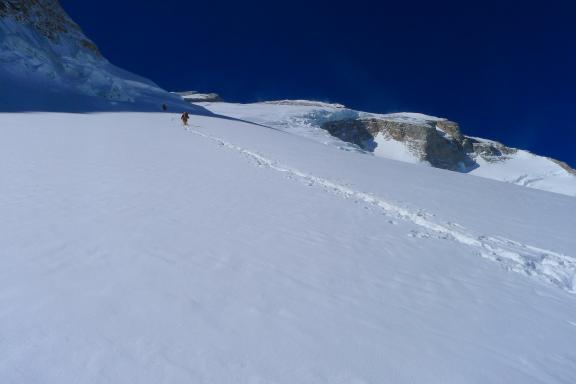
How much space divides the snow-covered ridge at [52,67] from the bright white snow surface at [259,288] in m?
21.1

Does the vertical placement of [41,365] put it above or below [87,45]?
below

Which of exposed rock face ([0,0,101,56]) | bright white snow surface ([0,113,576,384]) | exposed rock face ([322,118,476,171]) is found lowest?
bright white snow surface ([0,113,576,384])

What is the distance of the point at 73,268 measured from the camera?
3.51m

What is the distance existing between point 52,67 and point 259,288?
40.2 metres

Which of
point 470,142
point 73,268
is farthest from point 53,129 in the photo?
point 470,142

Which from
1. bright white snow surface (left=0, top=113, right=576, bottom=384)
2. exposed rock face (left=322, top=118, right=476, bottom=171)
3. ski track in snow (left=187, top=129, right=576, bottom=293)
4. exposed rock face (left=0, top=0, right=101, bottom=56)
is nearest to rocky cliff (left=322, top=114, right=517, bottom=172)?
exposed rock face (left=322, top=118, right=476, bottom=171)

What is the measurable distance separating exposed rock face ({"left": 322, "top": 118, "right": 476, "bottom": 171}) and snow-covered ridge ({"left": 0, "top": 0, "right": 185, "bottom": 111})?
57.0 m

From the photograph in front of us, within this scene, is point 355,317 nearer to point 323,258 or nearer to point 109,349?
point 323,258

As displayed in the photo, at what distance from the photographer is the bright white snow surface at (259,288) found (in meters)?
2.48

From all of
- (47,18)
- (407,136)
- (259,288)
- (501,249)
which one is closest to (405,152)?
(407,136)

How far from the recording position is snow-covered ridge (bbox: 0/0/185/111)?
87.0ft

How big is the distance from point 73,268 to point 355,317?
118 inches

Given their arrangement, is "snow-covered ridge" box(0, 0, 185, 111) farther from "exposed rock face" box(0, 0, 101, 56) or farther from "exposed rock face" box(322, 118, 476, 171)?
"exposed rock face" box(322, 118, 476, 171)

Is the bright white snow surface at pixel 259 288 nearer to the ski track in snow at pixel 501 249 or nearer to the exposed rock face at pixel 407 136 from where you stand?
the ski track in snow at pixel 501 249
